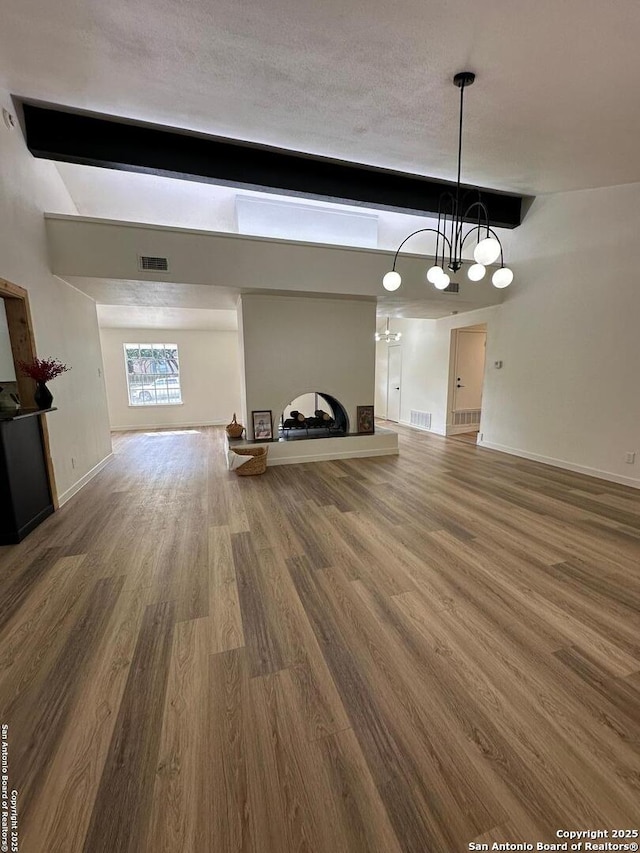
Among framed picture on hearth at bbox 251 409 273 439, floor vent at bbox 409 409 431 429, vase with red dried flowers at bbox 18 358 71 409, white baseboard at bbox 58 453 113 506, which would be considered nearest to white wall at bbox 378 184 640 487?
floor vent at bbox 409 409 431 429

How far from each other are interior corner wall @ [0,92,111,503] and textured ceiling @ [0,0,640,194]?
2.36ft

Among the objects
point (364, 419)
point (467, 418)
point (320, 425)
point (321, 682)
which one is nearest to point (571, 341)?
point (467, 418)

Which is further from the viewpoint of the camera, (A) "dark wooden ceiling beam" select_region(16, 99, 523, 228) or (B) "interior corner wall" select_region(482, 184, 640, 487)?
(B) "interior corner wall" select_region(482, 184, 640, 487)

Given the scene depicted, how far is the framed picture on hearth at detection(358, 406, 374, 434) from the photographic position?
569 centimetres

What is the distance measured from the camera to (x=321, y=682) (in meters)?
1.54

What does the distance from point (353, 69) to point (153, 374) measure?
7.65 m

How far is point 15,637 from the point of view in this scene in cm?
181

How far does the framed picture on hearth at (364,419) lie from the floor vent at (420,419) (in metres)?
2.52

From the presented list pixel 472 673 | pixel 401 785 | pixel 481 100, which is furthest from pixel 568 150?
pixel 401 785

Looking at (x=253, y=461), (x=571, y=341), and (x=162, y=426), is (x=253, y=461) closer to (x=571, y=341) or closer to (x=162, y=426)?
(x=571, y=341)

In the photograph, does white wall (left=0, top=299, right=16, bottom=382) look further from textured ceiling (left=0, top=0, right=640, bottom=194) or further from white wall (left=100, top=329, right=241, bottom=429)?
white wall (left=100, top=329, right=241, bottom=429)

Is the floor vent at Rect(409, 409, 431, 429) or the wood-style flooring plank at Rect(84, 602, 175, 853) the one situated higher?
the floor vent at Rect(409, 409, 431, 429)

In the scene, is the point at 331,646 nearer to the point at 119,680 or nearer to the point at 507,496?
the point at 119,680

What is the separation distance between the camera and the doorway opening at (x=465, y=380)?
6.99 metres
